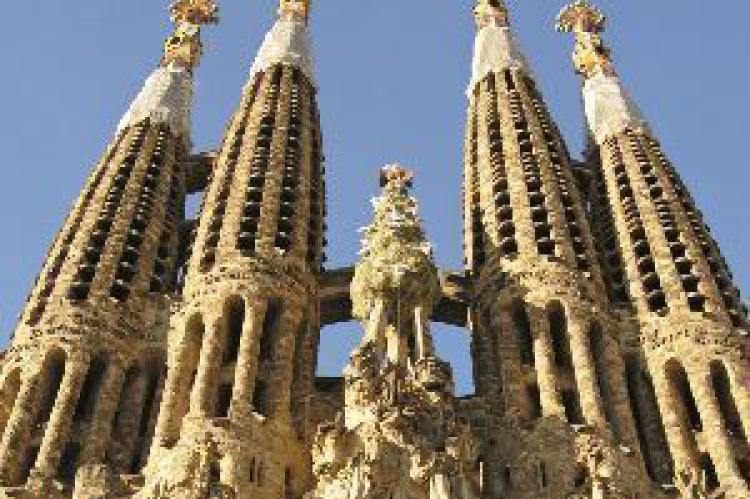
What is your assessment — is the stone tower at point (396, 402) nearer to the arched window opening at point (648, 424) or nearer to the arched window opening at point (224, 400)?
the arched window opening at point (224, 400)

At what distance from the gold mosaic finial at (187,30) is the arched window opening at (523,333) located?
1858cm

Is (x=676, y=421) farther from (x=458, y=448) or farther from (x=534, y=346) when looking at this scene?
(x=458, y=448)

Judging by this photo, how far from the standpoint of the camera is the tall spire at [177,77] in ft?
155

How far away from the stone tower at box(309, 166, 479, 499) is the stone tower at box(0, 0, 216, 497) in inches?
213

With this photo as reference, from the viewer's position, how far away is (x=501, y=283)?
3872 cm

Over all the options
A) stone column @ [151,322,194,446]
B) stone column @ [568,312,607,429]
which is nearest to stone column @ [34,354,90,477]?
stone column @ [151,322,194,446]

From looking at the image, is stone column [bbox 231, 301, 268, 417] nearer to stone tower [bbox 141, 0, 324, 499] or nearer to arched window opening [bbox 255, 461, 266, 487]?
stone tower [bbox 141, 0, 324, 499]

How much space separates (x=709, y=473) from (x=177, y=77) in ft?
79.0

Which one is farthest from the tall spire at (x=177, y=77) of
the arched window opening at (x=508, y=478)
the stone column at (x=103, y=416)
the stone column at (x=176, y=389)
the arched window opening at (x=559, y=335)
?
the arched window opening at (x=508, y=478)

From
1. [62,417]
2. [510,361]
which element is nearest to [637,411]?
[510,361]

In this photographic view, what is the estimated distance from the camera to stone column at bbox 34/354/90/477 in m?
32.4

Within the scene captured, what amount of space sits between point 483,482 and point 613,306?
25.8 feet

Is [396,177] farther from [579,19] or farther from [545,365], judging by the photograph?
[579,19]

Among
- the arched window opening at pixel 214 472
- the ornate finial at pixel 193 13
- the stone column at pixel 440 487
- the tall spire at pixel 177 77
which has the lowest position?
the stone column at pixel 440 487
